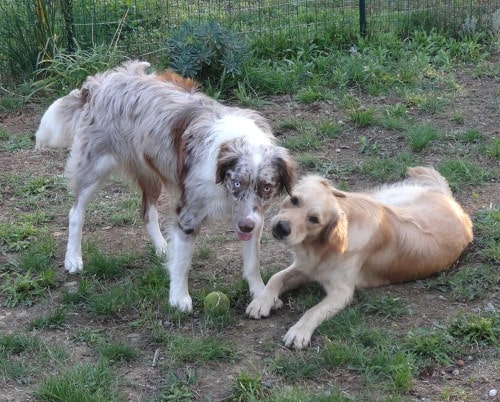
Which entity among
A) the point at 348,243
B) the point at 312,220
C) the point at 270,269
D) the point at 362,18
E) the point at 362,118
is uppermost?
the point at 362,18

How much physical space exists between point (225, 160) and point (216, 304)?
89 centimetres

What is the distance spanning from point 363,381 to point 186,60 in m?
4.87

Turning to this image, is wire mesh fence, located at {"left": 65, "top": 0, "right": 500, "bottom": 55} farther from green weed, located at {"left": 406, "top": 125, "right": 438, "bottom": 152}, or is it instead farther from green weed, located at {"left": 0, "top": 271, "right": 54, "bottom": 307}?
green weed, located at {"left": 0, "top": 271, "right": 54, "bottom": 307}

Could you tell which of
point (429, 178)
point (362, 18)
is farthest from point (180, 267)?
point (362, 18)

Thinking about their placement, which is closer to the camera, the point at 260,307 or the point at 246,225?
the point at 246,225

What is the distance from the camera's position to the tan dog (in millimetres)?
4922

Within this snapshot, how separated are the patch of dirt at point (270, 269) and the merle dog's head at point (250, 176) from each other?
70 centimetres

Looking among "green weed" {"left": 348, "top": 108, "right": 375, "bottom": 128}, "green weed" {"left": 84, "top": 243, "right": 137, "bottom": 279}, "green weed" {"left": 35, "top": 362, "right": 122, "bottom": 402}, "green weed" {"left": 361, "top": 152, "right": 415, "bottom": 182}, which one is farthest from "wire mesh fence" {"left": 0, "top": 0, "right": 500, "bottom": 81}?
"green weed" {"left": 35, "top": 362, "right": 122, "bottom": 402}

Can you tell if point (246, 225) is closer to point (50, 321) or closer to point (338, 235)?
point (338, 235)

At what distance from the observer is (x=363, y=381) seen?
14.4 ft

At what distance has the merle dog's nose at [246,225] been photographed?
15.3ft

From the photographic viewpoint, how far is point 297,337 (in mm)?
4703

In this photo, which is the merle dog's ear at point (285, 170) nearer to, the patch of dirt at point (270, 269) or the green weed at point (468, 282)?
the patch of dirt at point (270, 269)

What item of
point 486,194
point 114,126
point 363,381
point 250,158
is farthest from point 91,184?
point 486,194
